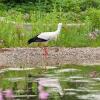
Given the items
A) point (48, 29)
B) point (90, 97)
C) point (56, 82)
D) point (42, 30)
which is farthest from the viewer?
point (48, 29)

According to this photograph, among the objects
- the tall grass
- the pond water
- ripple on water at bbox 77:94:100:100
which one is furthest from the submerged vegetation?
ripple on water at bbox 77:94:100:100

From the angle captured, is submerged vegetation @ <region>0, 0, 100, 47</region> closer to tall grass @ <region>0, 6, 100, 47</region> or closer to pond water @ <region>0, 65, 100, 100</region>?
tall grass @ <region>0, 6, 100, 47</region>

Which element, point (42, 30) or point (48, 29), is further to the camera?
point (48, 29)

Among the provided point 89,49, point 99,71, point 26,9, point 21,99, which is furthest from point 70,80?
point 26,9

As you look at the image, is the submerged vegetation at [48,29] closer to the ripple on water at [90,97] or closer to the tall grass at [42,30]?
the tall grass at [42,30]

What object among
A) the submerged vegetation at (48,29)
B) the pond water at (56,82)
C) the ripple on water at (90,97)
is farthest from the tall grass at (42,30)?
the ripple on water at (90,97)

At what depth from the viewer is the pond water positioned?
28.5 ft

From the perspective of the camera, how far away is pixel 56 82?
33.8 ft

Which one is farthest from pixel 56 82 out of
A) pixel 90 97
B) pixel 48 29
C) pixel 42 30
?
pixel 48 29

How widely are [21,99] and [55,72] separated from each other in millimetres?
3815

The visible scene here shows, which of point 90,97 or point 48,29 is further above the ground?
point 48,29

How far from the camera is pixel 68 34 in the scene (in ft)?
58.3

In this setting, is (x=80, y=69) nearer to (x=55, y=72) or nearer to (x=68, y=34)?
(x=55, y=72)

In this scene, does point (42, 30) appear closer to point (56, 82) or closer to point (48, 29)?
point (48, 29)
